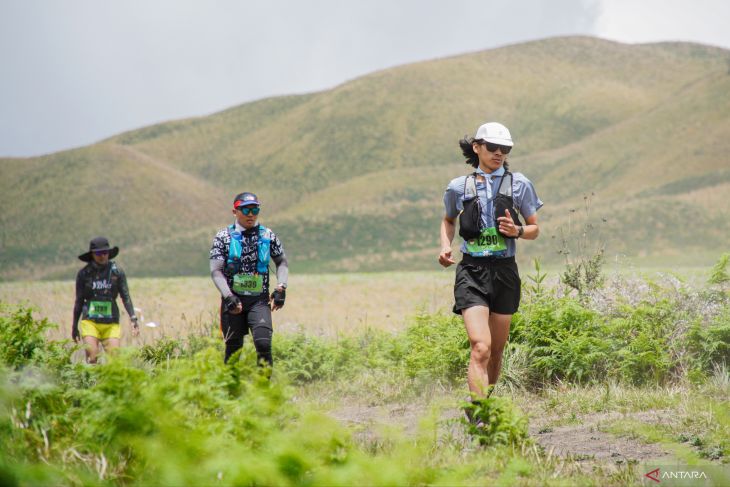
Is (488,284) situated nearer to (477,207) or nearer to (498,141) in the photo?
(477,207)

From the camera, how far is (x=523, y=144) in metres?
118

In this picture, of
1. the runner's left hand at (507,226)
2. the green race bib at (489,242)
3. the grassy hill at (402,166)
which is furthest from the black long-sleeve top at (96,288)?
the grassy hill at (402,166)

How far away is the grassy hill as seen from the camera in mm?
80250

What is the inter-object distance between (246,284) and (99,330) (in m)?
3.11

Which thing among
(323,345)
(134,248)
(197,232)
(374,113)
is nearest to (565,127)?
(374,113)

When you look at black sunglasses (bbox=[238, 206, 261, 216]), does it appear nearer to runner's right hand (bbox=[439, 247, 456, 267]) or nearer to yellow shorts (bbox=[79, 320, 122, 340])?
runner's right hand (bbox=[439, 247, 456, 267])

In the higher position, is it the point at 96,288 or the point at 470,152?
the point at 470,152

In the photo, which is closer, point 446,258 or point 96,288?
point 446,258

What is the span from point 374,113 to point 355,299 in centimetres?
9431

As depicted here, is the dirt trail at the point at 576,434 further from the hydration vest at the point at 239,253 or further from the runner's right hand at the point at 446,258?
the hydration vest at the point at 239,253

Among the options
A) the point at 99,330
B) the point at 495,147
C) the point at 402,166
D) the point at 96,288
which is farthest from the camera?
the point at 402,166

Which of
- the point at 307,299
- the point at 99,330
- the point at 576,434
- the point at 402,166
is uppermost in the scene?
the point at 402,166

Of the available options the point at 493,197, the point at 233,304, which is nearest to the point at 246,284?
the point at 233,304

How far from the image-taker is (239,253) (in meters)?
7.58
